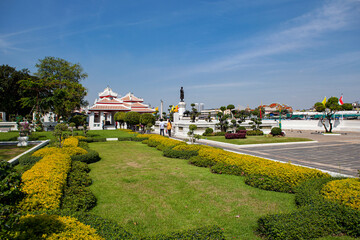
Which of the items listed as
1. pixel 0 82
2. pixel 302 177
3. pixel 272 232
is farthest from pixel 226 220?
pixel 0 82

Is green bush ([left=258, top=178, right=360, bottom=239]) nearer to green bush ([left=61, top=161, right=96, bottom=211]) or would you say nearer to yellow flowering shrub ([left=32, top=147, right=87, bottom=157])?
green bush ([left=61, top=161, right=96, bottom=211])

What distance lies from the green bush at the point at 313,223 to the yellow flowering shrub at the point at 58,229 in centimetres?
263

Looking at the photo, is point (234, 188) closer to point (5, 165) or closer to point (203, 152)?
point (203, 152)

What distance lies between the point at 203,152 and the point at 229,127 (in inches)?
518

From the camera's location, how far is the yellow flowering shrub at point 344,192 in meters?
4.06

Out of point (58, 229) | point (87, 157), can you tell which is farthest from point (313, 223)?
point (87, 157)

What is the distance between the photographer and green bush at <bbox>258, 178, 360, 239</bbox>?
3.41m

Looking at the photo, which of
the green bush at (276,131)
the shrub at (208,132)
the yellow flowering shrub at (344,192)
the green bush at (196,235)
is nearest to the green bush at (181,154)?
the yellow flowering shrub at (344,192)

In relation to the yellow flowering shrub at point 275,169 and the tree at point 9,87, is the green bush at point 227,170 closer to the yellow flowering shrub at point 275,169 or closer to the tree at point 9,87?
the yellow flowering shrub at point 275,169

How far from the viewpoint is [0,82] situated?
30.1 meters

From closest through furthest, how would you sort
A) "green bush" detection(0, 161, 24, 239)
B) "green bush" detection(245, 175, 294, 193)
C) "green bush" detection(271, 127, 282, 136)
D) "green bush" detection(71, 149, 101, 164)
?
"green bush" detection(0, 161, 24, 239) → "green bush" detection(245, 175, 294, 193) → "green bush" detection(71, 149, 101, 164) → "green bush" detection(271, 127, 282, 136)

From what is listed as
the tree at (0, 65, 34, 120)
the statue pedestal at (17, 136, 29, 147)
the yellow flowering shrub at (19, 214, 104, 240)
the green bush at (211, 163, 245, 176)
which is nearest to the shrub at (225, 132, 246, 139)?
the green bush at (211, 163, 245, 176)

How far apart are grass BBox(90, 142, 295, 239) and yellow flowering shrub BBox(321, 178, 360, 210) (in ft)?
2.57

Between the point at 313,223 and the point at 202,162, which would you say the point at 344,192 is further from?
the point at 202,162
